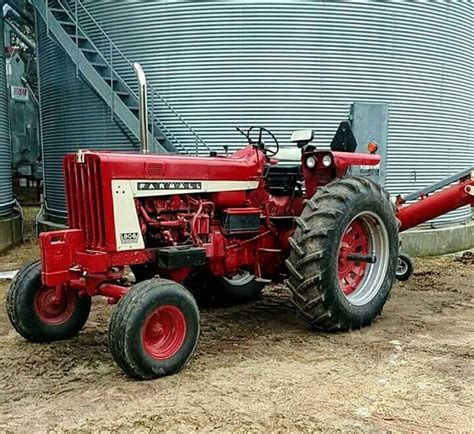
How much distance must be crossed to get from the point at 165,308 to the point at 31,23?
1166cm

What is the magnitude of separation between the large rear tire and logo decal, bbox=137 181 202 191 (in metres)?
0.92

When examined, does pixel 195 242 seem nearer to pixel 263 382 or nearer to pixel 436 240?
pixel 263 382

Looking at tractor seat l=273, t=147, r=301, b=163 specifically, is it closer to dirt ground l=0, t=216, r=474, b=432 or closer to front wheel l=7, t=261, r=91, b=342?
dirt ground l=0, t=216, r=474, b=432

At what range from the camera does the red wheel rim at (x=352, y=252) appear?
5.53 metres

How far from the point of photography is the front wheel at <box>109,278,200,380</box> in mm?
3996

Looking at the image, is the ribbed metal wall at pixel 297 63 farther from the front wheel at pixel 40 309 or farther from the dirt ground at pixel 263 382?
the front wheel at pixel 40 309

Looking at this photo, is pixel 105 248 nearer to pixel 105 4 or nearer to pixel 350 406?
pixel 350 406

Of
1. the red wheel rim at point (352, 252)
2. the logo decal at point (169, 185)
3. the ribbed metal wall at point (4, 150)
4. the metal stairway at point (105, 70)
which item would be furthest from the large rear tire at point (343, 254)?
the ribbed metal wall at point (4, 150)

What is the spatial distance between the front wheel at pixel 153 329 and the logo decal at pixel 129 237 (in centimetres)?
39

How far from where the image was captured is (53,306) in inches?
197

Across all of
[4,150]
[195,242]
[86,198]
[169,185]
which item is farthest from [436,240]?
[4,150]

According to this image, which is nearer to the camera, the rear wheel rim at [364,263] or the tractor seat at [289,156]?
the rear wheel rim at [364,263]

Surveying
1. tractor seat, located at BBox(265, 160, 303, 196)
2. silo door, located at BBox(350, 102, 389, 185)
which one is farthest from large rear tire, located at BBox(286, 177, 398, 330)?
silo door, located at BBox(350, 102, 389, 185)

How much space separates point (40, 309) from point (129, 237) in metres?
1.14
